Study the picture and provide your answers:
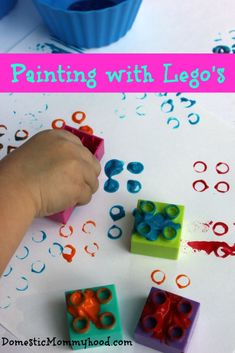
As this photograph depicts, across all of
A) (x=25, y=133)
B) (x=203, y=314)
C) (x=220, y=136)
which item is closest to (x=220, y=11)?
(x=220, y=136)

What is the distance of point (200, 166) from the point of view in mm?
730

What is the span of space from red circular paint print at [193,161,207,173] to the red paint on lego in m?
0.20

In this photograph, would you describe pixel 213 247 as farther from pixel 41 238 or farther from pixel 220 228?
pixel 41 238

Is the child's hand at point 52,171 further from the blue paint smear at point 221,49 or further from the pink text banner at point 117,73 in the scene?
the blue paint smear at point 221,49

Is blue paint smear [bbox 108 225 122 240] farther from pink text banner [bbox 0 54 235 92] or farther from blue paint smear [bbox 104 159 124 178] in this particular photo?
pink text banner [bbox 0 54 235 92]

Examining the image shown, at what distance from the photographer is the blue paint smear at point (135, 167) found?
2.40 feet

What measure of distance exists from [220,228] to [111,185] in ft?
0.54

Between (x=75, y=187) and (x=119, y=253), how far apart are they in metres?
0.11

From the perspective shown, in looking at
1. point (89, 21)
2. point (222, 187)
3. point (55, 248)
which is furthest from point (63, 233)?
point (89, 21)

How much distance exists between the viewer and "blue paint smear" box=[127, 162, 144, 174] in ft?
2.40

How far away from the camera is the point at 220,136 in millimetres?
759

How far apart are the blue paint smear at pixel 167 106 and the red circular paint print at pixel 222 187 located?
0.15m

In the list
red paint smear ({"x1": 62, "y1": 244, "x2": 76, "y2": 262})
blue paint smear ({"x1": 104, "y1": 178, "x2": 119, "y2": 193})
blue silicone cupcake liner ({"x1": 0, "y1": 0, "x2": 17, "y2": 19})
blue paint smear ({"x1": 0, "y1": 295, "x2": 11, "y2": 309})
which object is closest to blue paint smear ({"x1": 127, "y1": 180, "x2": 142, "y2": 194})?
blue paint smear ({"x1": 104, "y1": 178, "x2": 119, "y2": 193})

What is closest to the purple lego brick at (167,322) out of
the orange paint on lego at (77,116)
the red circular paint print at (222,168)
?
the red circular paint print at (222,168)
